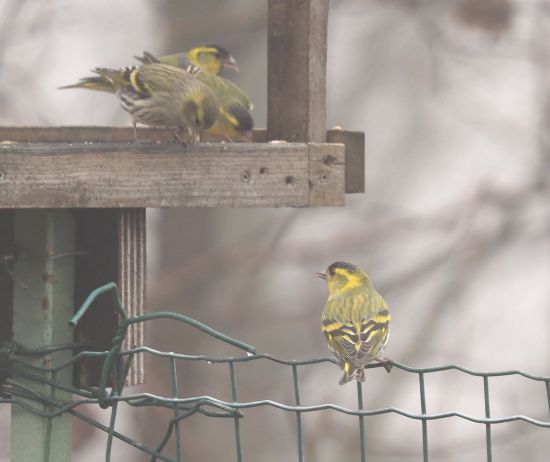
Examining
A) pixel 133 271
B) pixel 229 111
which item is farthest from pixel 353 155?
pixel 229 111

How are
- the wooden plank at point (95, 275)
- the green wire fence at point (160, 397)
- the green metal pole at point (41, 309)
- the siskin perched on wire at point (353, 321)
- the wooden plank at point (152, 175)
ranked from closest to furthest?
the green wire fence at point (160, 397)
the wooden plank at point (152, 175)
the green metal pole at point (41, 309)
the wooden plank at point (95, 275)
the siskin perched on wire at point (353, 321)

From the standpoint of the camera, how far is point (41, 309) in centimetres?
399

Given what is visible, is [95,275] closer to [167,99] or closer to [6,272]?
[6,272]

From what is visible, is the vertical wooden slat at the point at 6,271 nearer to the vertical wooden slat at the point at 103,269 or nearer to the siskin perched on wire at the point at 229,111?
the vertical wooden slat at the point at 103,269

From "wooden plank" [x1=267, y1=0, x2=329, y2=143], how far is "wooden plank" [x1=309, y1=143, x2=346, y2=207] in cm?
28

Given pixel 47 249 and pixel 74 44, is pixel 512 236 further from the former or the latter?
pixel 47 249

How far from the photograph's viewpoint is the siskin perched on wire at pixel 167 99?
511 centimetres

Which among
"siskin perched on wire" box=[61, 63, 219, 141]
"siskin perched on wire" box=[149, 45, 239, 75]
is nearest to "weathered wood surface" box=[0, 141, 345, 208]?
"siskin perched on wire" box=[61, 63, 219, 141]

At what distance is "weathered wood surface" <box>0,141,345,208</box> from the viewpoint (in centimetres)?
377

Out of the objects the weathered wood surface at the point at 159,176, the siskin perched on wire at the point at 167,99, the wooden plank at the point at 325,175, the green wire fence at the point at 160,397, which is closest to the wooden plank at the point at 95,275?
the green wire fence at the point at 160,397

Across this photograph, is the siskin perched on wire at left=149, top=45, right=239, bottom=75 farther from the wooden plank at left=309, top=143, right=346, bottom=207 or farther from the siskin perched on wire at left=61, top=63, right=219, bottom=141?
the wooden plank at left=309, top=143, right=346, bottom=207

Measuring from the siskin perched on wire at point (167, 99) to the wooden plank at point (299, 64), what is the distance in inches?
26.9

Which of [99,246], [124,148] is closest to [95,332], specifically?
[99,246]

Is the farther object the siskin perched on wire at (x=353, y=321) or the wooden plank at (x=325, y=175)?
the siskin perched on wire at (x=353, y=321)
